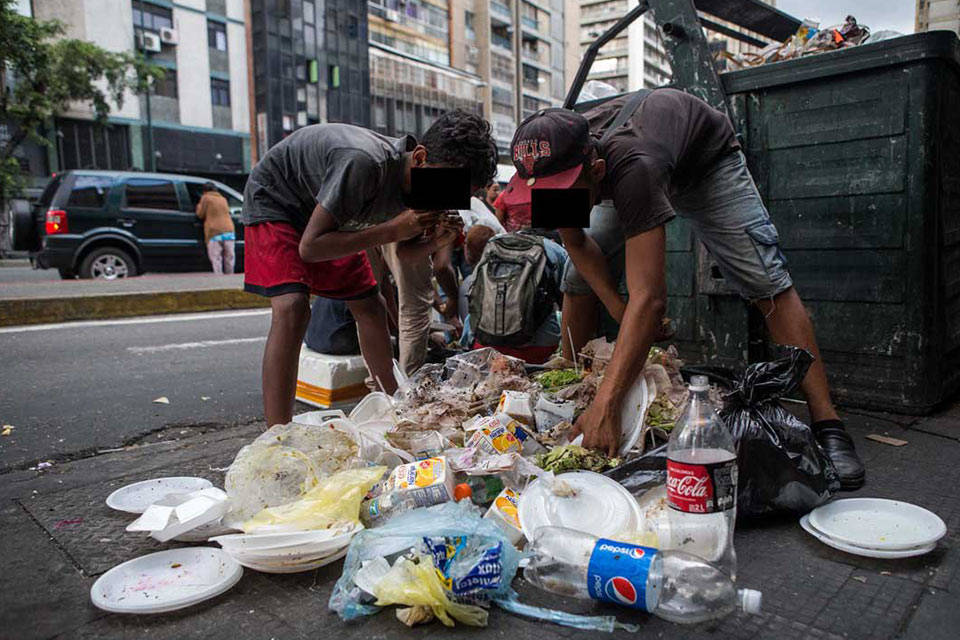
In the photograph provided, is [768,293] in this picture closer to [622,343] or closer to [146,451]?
[622,343]

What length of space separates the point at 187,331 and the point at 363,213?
12.6 ft

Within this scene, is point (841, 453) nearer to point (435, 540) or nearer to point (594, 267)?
point (594, 267)

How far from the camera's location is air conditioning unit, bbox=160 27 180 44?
78.0 ft

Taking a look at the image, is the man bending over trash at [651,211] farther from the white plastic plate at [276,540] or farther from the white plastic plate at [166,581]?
the white plastic plate at [166,581]

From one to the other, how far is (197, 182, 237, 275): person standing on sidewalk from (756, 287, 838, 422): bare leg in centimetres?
883

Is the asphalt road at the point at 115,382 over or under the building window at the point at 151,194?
under

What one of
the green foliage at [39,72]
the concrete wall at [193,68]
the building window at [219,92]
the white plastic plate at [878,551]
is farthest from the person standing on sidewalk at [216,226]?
the building window at [219,92]

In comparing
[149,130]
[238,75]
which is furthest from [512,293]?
[238,75]

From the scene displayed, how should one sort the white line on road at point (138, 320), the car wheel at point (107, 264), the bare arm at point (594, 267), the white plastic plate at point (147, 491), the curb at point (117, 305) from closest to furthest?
the white plastic plate at point (147, 491), the bare arm at point (594, 267), the white line on road at point (138, 320), the curb at point (117, 305), the car wheel at point (107, 264)

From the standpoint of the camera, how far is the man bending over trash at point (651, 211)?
2.04 meters

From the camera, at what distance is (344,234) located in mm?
2367

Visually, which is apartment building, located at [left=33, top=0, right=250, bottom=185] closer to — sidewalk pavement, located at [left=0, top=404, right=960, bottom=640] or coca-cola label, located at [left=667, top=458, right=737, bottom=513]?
sidewalk pavement, located at [left=0, top=404, right=960, bottom=640]

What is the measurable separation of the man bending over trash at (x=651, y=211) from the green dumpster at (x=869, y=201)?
21.6 inches

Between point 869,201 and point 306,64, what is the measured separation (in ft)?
99.9
